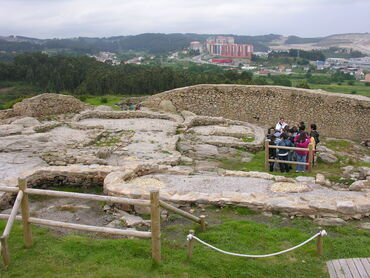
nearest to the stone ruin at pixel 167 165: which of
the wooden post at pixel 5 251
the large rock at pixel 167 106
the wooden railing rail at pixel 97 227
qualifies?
the wooden railing rail at pixel 97 227

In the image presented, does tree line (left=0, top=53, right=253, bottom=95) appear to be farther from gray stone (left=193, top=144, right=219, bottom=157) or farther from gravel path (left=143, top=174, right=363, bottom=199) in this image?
gravel path (left=143, top=174, right=363, bottom=199)

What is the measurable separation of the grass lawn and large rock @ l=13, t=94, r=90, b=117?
14748 mm

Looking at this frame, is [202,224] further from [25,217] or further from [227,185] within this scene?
[25,217]

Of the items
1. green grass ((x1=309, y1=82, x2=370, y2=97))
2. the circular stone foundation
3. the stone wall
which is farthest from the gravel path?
green grass ((x1=309, y1=82, x2=370, y2=97))

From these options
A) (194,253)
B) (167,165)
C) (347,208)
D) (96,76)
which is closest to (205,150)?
(167,165)

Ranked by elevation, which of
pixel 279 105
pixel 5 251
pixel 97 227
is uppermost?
pixel 97 227

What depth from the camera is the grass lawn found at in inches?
214

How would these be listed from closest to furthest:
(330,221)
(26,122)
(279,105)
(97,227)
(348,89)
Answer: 1. (97,227)
2. (330,221)
3. (26,122)
4. (279,105)
5. (348,89)

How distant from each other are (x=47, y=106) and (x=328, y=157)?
51.3 feet

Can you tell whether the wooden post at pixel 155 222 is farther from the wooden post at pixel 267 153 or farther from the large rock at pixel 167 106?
the large rock at pixel 167 106

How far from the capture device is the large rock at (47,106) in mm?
20531

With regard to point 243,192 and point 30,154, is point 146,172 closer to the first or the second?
point 243,192

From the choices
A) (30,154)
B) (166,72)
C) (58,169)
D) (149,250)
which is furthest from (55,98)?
(166,72)

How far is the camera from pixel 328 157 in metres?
13.5
